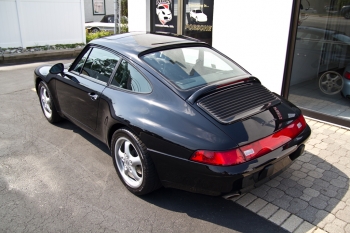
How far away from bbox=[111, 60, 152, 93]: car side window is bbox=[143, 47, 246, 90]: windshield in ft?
0.62

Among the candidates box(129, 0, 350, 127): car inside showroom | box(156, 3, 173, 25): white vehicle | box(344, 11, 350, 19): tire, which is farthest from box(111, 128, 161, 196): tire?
box(156, 3, 173, 25): white vehicle

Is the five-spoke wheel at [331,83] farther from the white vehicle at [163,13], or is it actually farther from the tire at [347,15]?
the white vehicle at [163,13]

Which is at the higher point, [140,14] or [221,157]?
[140,14]

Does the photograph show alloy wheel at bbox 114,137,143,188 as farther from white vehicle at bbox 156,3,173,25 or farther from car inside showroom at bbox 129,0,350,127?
white vehicle at bbox 156,3,173,25

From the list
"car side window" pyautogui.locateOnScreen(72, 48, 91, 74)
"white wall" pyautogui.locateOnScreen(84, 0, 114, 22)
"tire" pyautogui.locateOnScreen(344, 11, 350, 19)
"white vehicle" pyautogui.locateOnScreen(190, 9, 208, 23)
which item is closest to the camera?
"car side window" pyautogui.locateOnScreen(72, 48, 91, 74)

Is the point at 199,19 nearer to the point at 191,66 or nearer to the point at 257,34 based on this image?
the point at 257,34

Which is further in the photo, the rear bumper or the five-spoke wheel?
the five-spoke wheel

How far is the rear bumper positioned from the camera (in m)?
2.54

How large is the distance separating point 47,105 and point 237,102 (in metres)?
3.44

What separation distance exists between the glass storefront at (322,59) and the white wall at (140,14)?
13.4 ft

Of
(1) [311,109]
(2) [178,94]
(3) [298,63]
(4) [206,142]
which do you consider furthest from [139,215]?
(3) [298,63]

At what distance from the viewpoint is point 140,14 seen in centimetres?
845

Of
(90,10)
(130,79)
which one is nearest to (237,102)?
(130,79)

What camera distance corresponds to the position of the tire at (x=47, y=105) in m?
4.89
